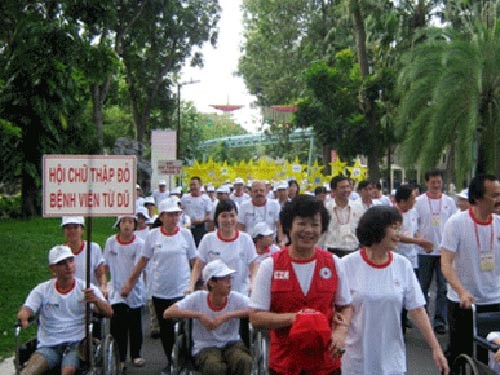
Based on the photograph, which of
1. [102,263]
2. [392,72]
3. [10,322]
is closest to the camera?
[102,263]

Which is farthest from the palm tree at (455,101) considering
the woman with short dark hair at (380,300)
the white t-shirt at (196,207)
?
the woman with short dark hair at (380,300)

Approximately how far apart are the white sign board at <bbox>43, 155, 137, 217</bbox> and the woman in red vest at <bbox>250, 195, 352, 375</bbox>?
9.07 ft

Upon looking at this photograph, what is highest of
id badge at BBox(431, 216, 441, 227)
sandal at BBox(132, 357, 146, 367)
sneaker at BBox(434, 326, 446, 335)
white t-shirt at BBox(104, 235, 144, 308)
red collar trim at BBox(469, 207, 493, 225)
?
red collar trim at BBox(469, 207, 493, 225)

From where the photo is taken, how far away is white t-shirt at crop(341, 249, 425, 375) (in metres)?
4.54

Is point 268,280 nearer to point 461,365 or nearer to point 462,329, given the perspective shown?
point 461,365

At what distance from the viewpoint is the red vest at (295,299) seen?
414 cm

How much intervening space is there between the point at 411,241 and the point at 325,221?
492 cm

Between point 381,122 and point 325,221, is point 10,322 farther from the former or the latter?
point 381,122

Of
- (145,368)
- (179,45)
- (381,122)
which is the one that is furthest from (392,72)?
(145,368)

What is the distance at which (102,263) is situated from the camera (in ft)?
25.3

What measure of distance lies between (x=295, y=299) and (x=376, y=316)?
60 centimetres

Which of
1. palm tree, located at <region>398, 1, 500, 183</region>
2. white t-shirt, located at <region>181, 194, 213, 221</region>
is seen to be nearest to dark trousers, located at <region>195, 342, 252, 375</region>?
white t-shirt, located at <region>181, 194, 213, 221</region>

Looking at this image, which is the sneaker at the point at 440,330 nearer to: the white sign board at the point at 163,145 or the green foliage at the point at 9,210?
the white sign board at the point at 163,145

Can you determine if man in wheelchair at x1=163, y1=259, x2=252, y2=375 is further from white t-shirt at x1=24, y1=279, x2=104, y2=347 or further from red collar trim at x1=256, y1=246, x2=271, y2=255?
red collar trim at x1=256, y1=246, x2=271, y2=255
